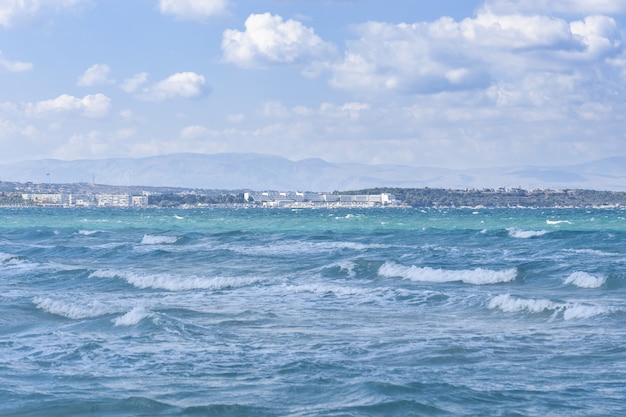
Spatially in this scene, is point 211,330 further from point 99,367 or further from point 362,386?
point 362,386

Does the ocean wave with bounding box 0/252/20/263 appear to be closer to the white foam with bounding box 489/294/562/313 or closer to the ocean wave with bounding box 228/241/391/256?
the ocean wave with bounding box 228/241/391/256

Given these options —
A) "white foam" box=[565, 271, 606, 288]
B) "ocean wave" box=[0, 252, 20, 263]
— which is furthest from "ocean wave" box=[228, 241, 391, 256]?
"white foam" box=[565, 271, 606, 288]

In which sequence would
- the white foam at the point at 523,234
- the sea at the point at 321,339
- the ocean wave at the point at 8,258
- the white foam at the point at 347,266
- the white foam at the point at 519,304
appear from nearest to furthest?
the sea at the point at 321,339, the white foam at the point at 519,304, the white foam at the point at 347,266, the ocean wave at the point at 8,258, the white foam at the point at 523,234

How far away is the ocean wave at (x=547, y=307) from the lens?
25.6 meters

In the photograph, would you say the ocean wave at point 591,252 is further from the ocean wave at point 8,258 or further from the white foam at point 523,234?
the ocean wave at point 8,258

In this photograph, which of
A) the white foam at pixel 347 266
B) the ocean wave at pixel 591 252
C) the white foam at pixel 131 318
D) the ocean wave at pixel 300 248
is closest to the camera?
the white foam at pixel 131 318

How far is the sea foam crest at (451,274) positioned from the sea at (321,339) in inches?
5.6

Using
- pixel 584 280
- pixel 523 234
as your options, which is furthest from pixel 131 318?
pixel 523 234

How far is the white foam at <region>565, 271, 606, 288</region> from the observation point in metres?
34.0

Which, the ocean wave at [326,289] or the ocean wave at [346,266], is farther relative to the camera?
the ocean wave at [346,266]

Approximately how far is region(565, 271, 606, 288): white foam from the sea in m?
0.11

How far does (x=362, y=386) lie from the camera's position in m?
16.7

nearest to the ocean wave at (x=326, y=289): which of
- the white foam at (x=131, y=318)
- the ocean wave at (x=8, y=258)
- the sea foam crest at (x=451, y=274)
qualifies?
the sea foam crest at (x=451, y=274)

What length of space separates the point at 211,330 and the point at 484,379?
856 centimetres
